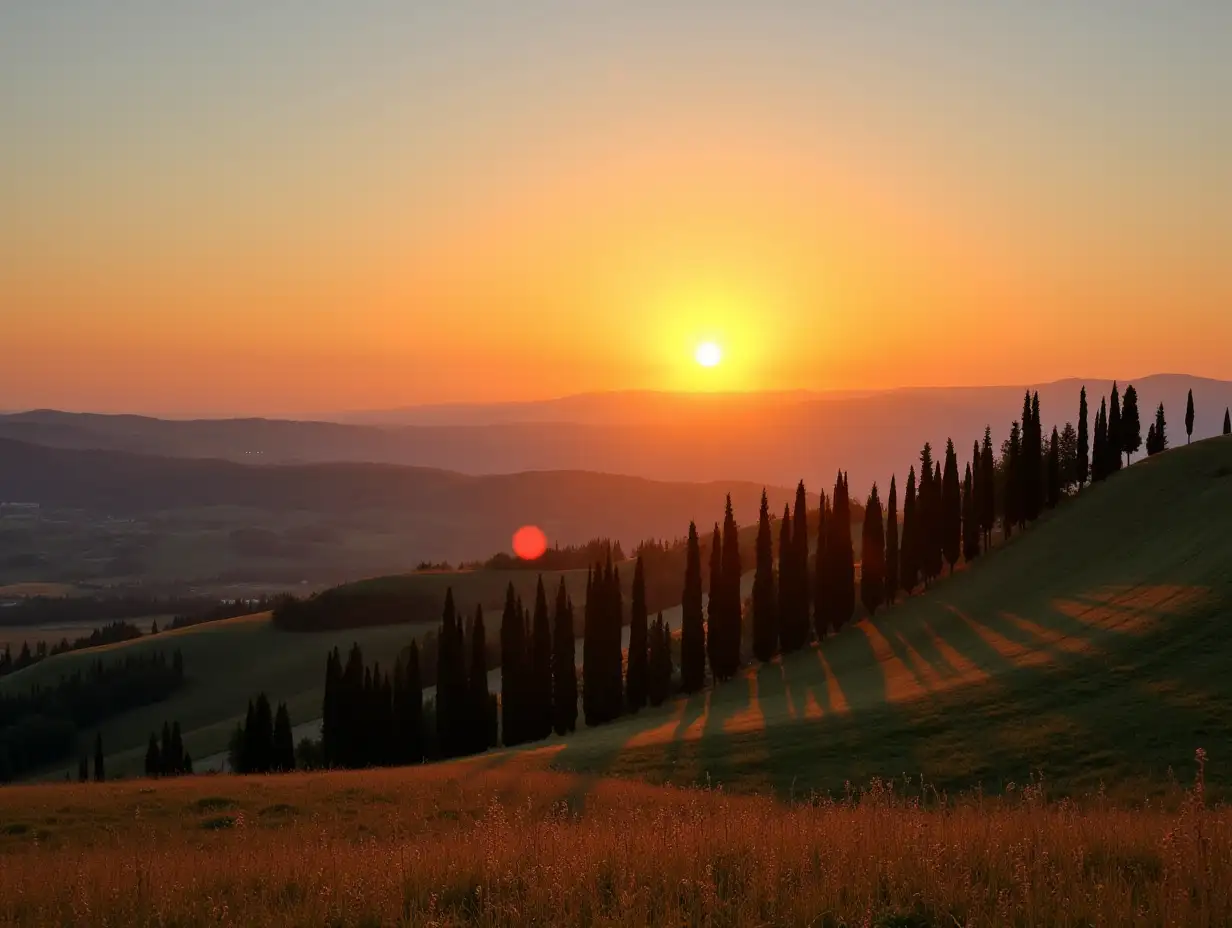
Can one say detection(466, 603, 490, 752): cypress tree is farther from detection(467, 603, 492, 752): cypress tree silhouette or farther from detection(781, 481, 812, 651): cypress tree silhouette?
detection(781, 481, 812, 651): cypress tree silhouette

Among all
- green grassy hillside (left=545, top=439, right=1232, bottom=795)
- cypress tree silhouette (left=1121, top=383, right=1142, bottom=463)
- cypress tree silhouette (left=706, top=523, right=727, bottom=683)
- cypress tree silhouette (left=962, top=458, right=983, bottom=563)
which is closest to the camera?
green grassy hillside (left=545, top=439, right=1232, bottom=795)

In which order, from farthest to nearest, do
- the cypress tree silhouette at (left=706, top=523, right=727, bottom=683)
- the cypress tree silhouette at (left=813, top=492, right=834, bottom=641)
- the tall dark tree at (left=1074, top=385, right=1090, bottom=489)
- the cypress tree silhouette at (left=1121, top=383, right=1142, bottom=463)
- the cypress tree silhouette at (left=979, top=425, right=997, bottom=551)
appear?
the cypress tree silhouette at (left=1121, top=383, right=1142, bottom=463), the tall dark tree at (left=1074, top=385, right=1090, bottom=489), the cypress tree silhouette at (left=979, top=425, right=997, bottom=551), the cypress tree silhouette at (left=813, top=492, right=834, bottom=641), the cypress tree silhouette at (left=706, top=523, right=727, bottom=683)

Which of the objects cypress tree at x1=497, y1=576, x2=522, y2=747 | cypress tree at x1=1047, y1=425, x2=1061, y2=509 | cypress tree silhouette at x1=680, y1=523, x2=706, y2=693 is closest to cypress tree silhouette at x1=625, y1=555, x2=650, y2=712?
cypress tree silhouette at x1=680, y1=523, x2=706, y2=693

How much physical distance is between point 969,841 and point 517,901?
4814 mm

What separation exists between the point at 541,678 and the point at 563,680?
177cm

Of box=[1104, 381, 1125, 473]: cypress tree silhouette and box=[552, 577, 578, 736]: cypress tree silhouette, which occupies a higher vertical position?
box=[1104, 381, 1125, 473]: cypress tree silhouette

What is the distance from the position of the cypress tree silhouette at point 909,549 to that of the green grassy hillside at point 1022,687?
166 inches

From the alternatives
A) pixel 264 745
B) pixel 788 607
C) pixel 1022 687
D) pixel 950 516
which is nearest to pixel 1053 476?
pixel 950 516

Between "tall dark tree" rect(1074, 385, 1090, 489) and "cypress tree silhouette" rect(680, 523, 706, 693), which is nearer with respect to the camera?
"cypress tree silhouette" rect(680, 523, 706, 693)

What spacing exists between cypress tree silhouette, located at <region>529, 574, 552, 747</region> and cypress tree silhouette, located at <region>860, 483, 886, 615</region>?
25472mm

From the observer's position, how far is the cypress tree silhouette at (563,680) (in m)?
73.9

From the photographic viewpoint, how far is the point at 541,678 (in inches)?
2928

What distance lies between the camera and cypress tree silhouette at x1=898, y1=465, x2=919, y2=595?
7831 cm

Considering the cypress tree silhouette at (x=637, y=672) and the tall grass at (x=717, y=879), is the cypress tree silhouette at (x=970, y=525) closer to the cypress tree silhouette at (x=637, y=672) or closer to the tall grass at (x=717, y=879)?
the cypress tree silhouette at (x=637, y=672)
